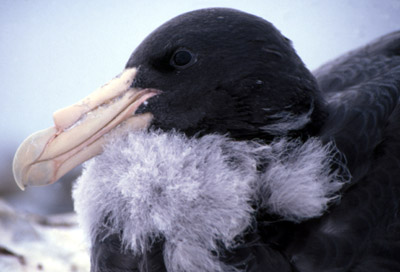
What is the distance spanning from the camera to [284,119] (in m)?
0.93

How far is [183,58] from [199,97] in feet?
0.30

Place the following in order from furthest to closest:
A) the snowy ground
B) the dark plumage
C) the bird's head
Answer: the snowy ground, the bird's head, the dark plumage

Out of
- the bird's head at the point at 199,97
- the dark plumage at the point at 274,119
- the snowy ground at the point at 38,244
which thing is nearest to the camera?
the dark plumage at the point at 274,119

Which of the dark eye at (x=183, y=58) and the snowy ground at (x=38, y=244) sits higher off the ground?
the dark eye at (x=183, y=58)

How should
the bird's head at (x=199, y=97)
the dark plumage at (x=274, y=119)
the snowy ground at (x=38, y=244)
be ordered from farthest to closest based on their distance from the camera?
the snowy ground at (x=38, y=244), the bird's head at (x=199, y=97), the dark plumage at (x=274, y=119)

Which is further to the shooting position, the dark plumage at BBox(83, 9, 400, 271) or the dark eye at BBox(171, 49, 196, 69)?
the dark eye at BBox(171, 49, 196, 69)

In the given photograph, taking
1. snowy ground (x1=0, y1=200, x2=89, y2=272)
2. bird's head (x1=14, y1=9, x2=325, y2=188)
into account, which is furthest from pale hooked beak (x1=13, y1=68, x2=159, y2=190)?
snowy ground (x1=0, y1=200, x2=89, y2=272)

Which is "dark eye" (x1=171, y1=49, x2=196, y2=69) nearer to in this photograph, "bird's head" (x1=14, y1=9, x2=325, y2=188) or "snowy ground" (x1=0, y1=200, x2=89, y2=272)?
"bird's head" (x1=14, y1=9, x2=325, y2=188)

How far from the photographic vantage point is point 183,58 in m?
0.96

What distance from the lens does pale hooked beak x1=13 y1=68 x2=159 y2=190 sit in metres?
0.93

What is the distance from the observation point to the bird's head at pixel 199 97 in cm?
93

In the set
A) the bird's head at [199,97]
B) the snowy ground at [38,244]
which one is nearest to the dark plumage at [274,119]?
the bird's head at [199,97]

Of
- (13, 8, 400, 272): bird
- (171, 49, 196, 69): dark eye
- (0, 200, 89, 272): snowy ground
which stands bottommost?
(0, 200, 89, 272): snowy ground

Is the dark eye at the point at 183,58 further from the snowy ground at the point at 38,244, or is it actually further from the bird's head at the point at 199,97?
the snowy ground at the point at 38,244
